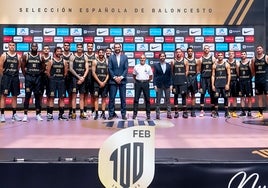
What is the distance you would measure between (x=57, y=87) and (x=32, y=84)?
0.58m

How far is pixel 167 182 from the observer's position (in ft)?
10.6

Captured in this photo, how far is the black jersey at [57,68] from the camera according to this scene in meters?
8.74

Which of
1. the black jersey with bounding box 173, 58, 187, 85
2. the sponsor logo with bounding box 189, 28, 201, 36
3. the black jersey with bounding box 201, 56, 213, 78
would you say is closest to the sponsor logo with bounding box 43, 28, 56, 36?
the sponsor logo with bounding box 189, 28, 201, 36

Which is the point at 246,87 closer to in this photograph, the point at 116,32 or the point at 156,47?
the point at 156,47

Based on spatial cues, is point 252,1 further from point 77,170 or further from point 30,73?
point 77,170

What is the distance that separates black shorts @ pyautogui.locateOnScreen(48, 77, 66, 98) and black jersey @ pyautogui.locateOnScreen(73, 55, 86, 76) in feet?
1.36

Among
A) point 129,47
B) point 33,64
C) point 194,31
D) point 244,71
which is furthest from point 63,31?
point 244,71

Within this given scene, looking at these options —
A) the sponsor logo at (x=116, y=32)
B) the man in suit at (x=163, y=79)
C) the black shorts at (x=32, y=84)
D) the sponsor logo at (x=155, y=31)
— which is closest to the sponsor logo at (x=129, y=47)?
the sponsor logo at (x=116, y=32)

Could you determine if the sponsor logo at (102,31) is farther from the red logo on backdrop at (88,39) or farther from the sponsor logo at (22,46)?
the sponsor logo at (22,46)

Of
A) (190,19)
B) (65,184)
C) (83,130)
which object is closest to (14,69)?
(83,130)

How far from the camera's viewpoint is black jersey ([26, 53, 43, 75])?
843cm

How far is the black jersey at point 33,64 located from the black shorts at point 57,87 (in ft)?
1.53

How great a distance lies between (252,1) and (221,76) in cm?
413

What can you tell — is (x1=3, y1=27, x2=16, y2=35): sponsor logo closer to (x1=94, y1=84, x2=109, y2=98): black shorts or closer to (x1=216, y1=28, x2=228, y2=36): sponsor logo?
(x1=94, y1=84, x2=109, y2=98): black shorts
